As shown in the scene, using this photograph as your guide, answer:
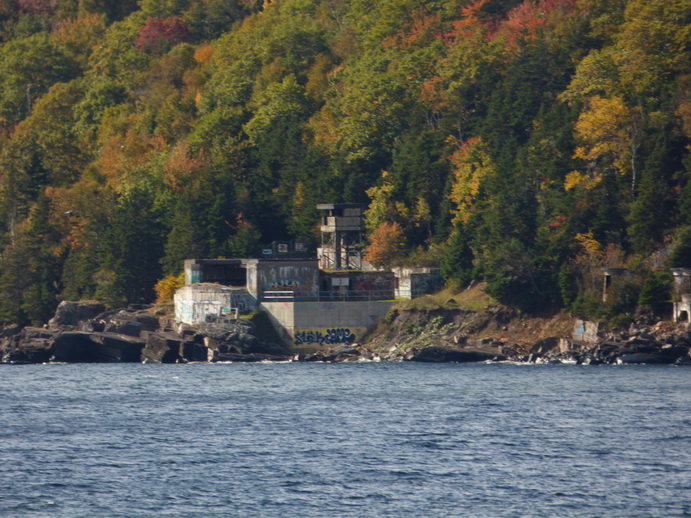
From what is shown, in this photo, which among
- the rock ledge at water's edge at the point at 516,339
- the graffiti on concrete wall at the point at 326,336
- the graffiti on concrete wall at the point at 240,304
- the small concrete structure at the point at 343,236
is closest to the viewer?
the rock ledge at water's edge at the point at 516,339

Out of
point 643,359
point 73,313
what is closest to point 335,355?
point 643,359

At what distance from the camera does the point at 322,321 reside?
109 m

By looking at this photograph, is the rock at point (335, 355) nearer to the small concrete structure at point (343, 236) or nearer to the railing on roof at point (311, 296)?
the railing on roof at point (311, 296)

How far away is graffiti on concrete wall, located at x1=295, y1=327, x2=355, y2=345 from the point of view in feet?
356

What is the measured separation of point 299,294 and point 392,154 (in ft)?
90.2

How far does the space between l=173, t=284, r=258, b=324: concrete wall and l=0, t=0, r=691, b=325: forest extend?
1082 centimetres

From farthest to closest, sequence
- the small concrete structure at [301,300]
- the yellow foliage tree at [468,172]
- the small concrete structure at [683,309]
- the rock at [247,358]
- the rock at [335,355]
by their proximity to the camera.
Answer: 1. the yellow foliage tree at [468,172]
2. the small concrete structure at [301,300]
3. the rock at [247,358]
4. the rock at [335,355]
5. the small concrete structure at [683,309]

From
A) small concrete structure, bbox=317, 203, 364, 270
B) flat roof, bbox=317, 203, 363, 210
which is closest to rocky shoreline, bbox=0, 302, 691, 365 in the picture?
small concrete structure, bbox=317, 203, 364, 270

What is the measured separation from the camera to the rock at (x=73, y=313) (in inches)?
4948

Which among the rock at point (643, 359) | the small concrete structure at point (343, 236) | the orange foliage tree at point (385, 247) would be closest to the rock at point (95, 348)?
the small concrete structure at point (343, 236)

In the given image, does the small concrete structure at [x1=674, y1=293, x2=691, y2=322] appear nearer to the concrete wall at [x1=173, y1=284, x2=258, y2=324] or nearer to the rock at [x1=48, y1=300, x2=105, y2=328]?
the concrete wall at [x1=173, y1=284, x2=258, y2=324]

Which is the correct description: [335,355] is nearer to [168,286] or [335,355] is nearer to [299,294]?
[299,294]

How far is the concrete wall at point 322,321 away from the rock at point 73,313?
2315 cm

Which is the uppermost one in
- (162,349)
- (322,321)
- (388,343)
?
(322,321)
